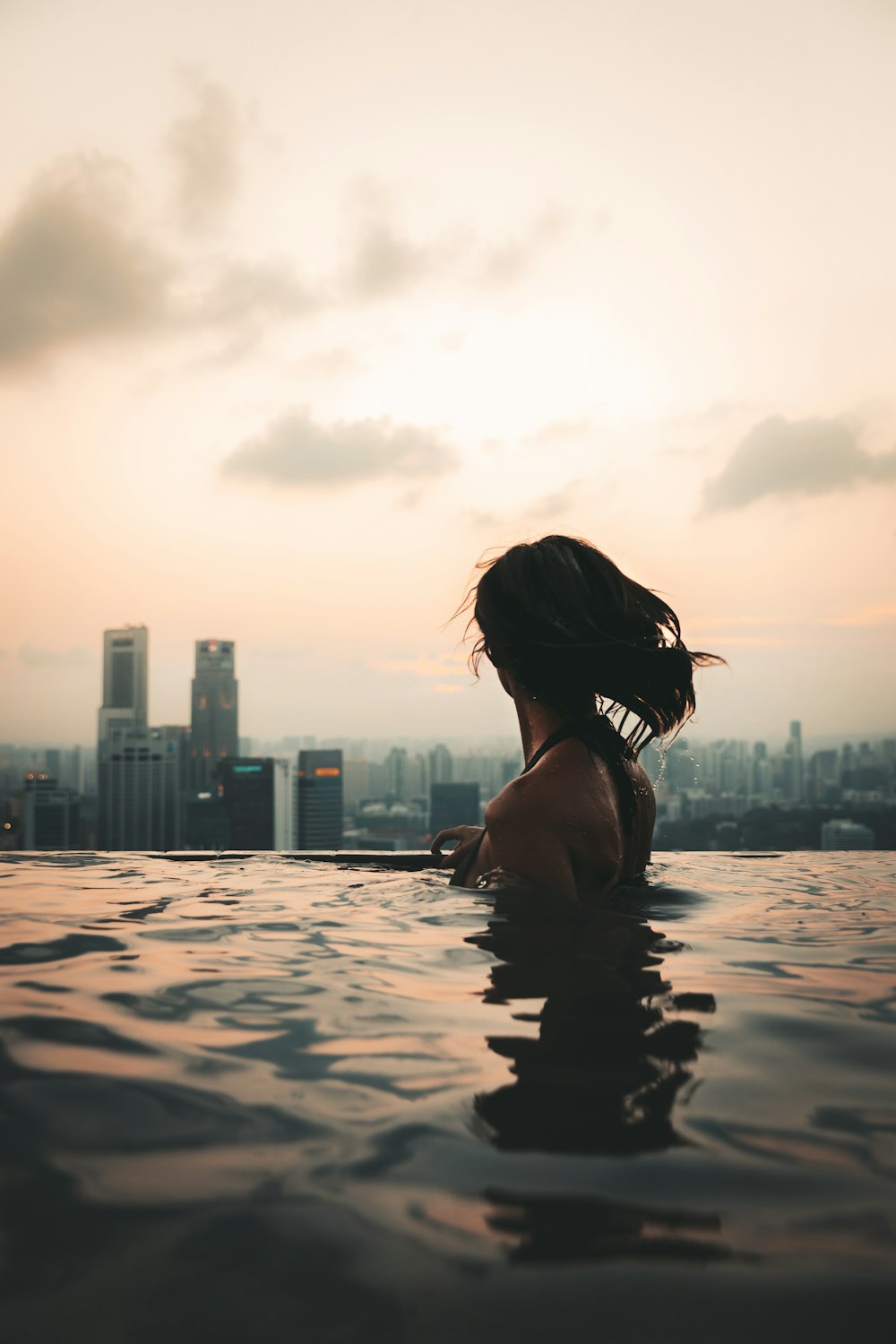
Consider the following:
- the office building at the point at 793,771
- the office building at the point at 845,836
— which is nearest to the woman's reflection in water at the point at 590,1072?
the office building at the point at 845,836

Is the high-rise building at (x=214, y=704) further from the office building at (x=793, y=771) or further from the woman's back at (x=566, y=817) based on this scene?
the woman's back at (x=566, y=817)

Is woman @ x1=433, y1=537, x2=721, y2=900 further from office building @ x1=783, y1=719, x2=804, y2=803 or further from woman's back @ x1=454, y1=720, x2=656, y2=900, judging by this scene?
office building @ x1=783, y1=719, x2=804, y2=803

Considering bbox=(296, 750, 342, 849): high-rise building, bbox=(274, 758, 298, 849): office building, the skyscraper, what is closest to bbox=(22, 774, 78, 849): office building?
bbox=(274, 758, 298, 849): office building

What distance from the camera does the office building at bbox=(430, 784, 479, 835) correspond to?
68.9 feet

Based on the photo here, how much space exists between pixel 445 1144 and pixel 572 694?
240cm

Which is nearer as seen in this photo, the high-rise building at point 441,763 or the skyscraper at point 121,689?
the high-rise building at point 441,763

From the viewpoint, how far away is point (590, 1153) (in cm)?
108

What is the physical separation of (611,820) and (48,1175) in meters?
2.52

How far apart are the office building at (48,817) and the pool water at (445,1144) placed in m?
34.0

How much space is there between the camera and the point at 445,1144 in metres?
1.12

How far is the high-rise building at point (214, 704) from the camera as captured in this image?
80562mm

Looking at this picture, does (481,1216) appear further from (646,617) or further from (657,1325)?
(646,617)

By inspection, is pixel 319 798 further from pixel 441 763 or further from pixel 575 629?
pixel 575 629

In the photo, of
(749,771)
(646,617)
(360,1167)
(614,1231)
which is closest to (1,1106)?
(360,1167)
